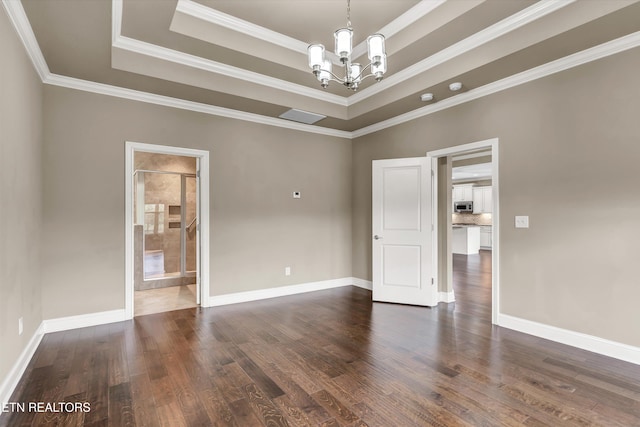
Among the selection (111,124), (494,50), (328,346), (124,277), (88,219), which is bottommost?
(328,346)

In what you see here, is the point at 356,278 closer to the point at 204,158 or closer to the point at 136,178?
the point at 204,158

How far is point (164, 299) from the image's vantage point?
496 cm

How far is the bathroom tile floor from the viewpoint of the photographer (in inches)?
175

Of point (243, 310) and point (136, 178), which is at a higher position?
point (136, 178)

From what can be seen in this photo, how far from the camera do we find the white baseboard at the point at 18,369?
221cm

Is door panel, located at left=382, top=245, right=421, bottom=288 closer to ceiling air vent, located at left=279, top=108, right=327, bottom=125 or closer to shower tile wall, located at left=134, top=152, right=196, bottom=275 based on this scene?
ceiling air vent, located at left=279, top=108, right=327, bottom=125

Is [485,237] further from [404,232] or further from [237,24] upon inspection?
[237,24]

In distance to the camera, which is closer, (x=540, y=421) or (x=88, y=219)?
(x=540, y=421)

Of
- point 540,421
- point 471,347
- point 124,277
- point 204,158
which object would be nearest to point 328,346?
point 471,347

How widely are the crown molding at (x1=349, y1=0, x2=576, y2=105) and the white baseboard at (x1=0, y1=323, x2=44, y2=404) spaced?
459cm

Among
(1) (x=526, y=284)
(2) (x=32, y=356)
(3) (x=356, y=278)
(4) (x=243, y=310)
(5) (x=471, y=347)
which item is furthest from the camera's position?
(3) (x=356, y=278)

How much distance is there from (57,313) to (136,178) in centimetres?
294

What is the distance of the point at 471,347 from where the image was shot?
3119mm

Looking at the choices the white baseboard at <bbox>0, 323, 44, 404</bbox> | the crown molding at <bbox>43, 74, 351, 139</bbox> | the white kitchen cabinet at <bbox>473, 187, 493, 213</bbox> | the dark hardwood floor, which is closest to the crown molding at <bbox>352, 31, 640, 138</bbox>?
the crown molding at <bbox>43, 74, 351, 139</bbox>
